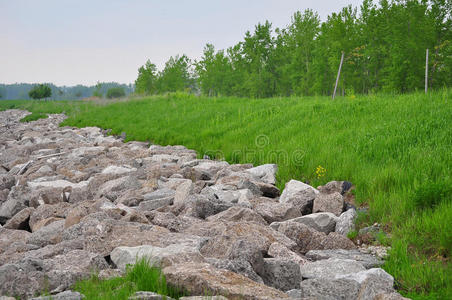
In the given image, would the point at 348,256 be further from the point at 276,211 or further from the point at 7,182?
the point at 7,182

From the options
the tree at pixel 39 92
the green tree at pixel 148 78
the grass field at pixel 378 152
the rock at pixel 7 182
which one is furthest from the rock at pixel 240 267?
the tree at pixel 39 92

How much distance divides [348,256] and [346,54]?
124 feet

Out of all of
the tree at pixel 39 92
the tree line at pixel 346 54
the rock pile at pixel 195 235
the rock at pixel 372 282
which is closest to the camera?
the rock at pixel 372 282

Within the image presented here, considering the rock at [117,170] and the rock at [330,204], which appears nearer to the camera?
the rock at [330,204]

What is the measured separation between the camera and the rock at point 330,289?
254 cm

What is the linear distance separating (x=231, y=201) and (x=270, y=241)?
5.45ft

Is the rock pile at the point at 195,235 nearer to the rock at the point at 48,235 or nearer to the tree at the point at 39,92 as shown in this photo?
the rock at the point at 48,235

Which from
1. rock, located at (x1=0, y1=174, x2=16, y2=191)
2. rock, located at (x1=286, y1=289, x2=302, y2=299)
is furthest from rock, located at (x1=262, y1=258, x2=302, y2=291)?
rock, located at (x1=0, y1=174, x2=16, y2=191)

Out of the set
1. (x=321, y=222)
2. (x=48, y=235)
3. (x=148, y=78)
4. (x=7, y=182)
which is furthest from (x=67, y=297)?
(x=148, y=78)

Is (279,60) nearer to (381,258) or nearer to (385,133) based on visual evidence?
(385,133)

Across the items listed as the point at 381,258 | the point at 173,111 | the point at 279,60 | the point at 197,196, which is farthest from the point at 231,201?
the point at 279,60

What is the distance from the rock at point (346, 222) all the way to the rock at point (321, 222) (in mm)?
72

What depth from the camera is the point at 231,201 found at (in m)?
5.13

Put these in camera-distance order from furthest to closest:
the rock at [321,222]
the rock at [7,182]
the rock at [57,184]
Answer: the rock at [7,182] < the rock at [57,184] < the rock at [321,222]
